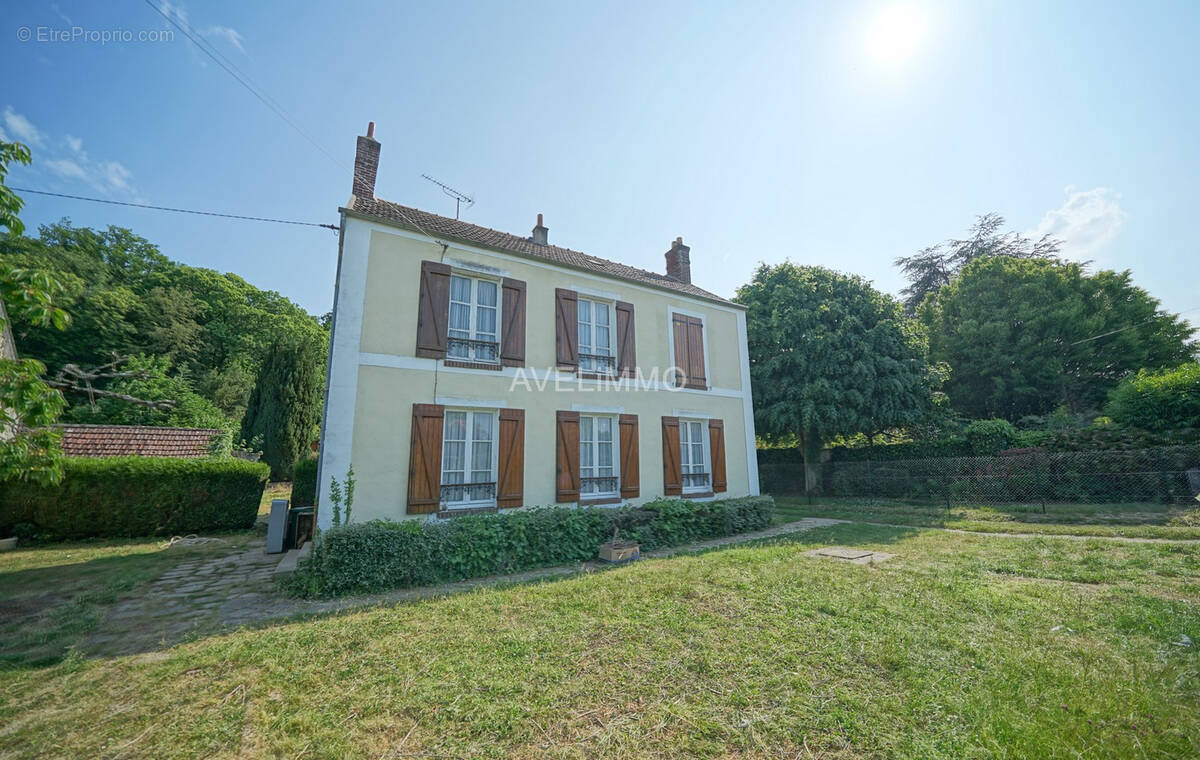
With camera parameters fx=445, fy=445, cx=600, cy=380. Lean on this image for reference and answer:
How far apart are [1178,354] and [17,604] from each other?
38.4m

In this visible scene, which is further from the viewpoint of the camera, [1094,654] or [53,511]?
→ [53,511]

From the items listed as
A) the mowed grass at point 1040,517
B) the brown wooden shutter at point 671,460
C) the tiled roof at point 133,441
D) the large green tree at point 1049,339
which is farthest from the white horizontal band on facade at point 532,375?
the large green tree at point 1049,339

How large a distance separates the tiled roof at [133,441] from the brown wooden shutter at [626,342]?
38.5 ft

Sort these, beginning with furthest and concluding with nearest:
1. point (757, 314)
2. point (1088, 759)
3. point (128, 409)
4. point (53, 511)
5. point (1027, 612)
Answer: point (757, 314) < point (128, 409) < point (53, 511) < point (1027, 612) < point (1088, 759)

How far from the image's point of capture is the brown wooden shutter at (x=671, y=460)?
416 inches

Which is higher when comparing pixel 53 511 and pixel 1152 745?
pixel 53 511

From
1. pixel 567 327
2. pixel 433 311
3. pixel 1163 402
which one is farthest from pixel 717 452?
pixel 1163 402

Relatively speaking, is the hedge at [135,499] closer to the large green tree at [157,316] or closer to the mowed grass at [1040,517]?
the large green tree at [157,316]

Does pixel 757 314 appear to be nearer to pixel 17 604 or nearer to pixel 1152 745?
pixel 1152 745

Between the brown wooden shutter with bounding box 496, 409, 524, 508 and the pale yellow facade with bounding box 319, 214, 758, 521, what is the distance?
0.53 ft

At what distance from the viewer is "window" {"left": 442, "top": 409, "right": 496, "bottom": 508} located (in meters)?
8.15

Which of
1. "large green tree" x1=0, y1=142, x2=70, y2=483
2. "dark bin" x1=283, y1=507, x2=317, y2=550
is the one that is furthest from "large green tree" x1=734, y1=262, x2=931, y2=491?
"large green tree" x1=0, y1=142, x2=70, y2=483

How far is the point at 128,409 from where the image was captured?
16031 mm

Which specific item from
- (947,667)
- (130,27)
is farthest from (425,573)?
(130,27)
